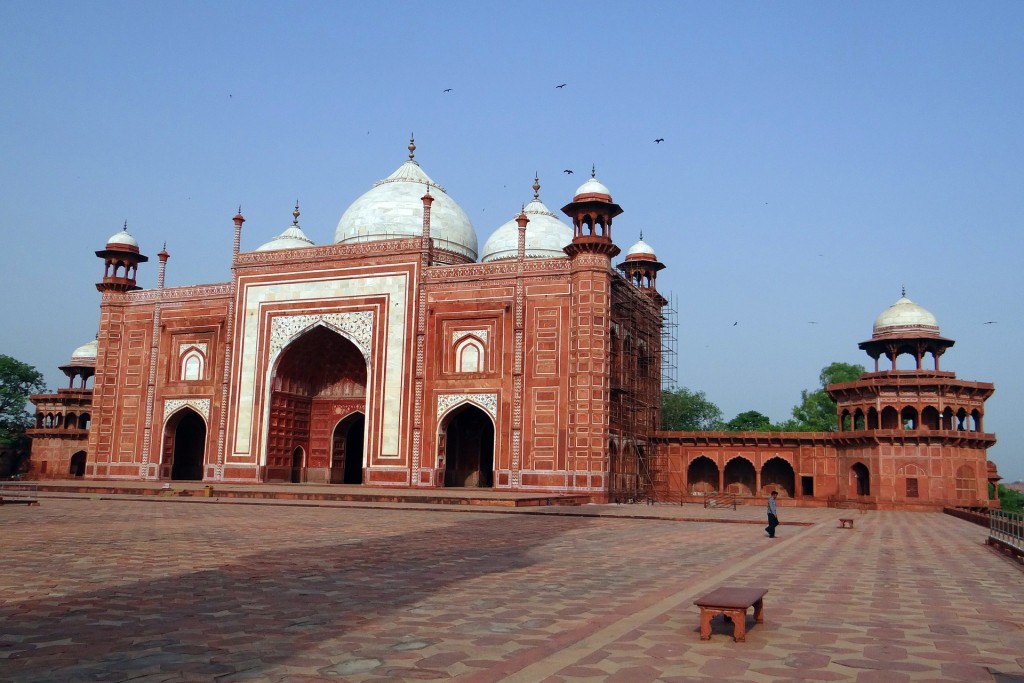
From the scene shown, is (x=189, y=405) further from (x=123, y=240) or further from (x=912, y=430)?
(x=912, y=430)

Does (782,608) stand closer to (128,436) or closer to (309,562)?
(309,562)

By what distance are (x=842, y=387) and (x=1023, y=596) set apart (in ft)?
79.9

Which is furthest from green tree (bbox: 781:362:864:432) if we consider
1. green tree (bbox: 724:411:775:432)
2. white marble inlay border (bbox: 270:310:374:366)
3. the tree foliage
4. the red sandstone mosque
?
the tree foliage

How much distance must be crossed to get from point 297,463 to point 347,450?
8.22ft

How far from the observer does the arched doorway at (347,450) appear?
3416cm

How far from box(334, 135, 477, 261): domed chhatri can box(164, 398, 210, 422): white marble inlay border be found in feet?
28.4

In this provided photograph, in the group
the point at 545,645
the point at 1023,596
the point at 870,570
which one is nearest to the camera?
the point at 545,645

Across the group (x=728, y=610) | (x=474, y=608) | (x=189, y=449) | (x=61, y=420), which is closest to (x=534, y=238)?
(x=189, y=449)

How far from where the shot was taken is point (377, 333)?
30656 millimetres

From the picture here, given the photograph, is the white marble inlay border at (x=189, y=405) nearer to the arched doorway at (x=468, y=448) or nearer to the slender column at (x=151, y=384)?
the slender column at (x=151, y=384)

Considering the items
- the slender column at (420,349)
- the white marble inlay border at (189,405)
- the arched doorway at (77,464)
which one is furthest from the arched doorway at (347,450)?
the arched doorway at (77,464)

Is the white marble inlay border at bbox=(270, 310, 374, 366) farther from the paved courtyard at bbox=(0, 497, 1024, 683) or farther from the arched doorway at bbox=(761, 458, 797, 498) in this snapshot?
the paved courtyard at bbox=(0, 497, 1024, 683)

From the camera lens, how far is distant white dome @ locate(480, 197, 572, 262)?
1367 inches

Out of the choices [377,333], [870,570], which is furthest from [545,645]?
[377,333]
